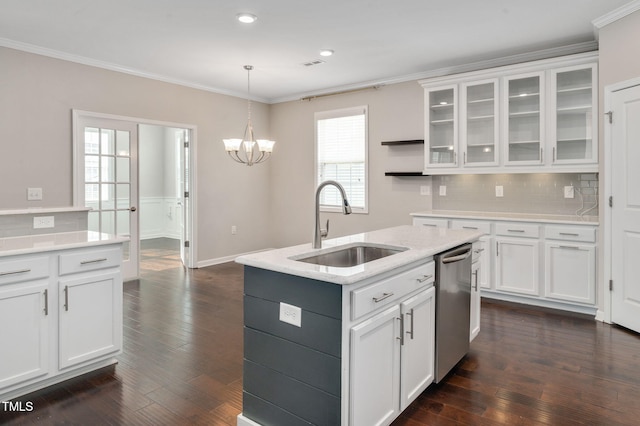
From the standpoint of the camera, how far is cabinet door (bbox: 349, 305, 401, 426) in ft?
5.67

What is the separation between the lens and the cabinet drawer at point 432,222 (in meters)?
4.66

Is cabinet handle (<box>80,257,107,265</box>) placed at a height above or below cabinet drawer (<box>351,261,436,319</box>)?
above

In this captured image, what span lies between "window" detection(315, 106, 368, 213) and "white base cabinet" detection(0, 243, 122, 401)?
3870 mm

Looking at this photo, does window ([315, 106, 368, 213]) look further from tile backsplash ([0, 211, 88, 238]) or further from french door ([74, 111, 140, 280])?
tile backsplash ([0, 211, 88, 238])

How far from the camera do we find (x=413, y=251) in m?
2.24

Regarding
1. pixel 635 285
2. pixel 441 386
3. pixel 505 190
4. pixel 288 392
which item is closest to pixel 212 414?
pixel 288 392

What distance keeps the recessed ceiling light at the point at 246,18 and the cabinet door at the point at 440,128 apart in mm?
2354

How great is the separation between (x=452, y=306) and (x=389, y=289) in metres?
0.82

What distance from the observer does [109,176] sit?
512cm

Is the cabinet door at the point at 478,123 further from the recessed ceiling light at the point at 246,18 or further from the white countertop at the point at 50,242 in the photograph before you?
the white countertop at the point at 50,242

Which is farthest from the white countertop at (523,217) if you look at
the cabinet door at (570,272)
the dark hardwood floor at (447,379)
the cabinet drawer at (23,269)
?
the cabinet drawer at (23,269)

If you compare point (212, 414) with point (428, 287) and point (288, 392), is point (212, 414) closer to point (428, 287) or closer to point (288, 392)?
point (288, 392)

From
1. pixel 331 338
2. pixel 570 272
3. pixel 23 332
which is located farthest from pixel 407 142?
pixel 23 332

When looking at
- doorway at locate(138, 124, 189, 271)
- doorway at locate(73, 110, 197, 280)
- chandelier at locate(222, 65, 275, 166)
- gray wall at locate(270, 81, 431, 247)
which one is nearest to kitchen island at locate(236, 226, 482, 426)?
chandelier at locate(222, 65, 275, 166)
